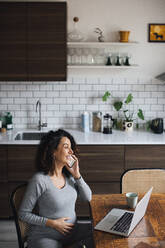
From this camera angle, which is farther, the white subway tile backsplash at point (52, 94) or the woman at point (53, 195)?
the white subway tile backsplash at point (52, 94)

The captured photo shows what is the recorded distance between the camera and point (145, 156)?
3.66 m

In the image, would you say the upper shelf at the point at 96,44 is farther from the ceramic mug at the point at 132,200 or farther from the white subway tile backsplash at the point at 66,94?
the ceramic mug at the point at 132,200

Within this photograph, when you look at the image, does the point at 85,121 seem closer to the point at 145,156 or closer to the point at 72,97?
the point at 72,97

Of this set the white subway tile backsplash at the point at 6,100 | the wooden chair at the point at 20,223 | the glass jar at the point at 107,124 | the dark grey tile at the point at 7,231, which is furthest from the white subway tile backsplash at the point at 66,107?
the wooden chair at the point at 20,223

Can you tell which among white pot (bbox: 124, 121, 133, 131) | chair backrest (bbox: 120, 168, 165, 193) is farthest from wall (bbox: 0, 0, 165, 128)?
chair backrest (bbox: 120, 168, 165, 193)

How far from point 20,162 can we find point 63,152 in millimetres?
1547

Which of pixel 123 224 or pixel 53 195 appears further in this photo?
pixel 53 195

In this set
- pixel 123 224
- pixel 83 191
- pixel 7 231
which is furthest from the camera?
pixel 7 231

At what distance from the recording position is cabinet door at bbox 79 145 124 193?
3.62m

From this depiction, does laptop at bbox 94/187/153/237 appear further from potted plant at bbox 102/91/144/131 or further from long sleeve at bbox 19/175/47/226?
potted plant at bbox 102/91/144/131

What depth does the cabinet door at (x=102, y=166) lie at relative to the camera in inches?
143

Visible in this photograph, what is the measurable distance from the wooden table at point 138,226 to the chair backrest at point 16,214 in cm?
48

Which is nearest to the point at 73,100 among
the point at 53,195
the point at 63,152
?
the point at 63,152

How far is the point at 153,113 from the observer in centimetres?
428
